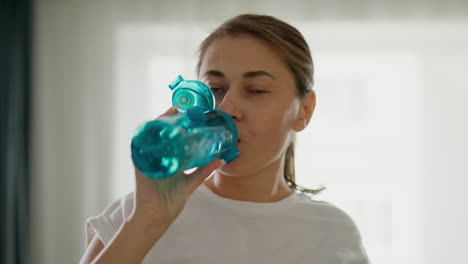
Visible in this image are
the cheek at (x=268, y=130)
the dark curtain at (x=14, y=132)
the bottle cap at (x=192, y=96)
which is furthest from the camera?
the dark curtain at (x=14, y=132)

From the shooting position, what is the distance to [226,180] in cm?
111

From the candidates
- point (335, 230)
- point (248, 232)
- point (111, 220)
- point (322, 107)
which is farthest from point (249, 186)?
point (322, 107)

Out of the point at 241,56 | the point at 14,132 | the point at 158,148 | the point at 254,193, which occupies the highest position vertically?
the point at 241,56

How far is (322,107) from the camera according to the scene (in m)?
2.97

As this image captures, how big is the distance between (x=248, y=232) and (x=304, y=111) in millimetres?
373

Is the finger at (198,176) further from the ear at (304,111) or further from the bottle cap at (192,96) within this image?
the ear at (304,111)

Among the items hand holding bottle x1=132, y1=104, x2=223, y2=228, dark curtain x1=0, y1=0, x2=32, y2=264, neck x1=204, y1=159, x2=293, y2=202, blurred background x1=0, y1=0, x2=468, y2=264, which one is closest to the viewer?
hand holding bottle x1=132, y1=104, x2=223, y2=228

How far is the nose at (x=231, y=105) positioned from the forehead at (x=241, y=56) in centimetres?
6

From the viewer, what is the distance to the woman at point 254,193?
969 mm

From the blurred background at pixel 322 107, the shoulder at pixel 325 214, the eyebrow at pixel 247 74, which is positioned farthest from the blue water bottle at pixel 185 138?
the blurred background at pixel 322 107

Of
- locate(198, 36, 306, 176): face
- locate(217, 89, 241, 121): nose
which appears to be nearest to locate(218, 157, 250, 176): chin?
locate(198, 36, 306, 176): face

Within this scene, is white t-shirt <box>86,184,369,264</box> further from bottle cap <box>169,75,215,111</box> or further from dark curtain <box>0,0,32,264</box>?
dark curtain <box>0,0,32,264</box>

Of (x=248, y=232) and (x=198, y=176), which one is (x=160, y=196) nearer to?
(x=198, y=176)

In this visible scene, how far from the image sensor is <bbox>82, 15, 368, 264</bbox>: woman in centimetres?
97
